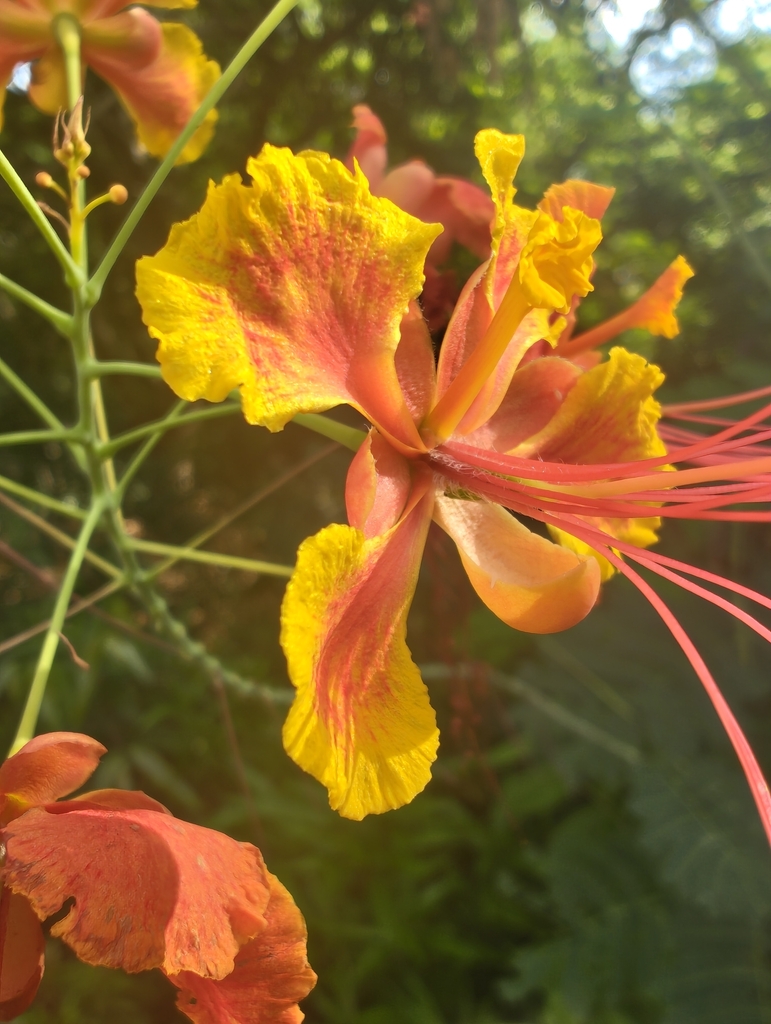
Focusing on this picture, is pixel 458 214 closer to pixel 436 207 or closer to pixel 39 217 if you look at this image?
pixel 436 207

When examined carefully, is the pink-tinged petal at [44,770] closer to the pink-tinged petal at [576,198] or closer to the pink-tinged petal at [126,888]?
the pink-tinged petal at [126,888]

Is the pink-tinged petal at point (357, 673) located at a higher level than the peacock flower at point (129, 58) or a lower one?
lower

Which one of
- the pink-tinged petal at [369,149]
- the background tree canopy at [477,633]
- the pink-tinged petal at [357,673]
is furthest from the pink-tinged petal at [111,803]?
the background tree canopy at [477,633]

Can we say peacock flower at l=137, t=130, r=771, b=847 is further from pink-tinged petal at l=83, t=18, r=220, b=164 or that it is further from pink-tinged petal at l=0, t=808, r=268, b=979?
pink-tinged petal at l=83, t=18, r=220, b=164

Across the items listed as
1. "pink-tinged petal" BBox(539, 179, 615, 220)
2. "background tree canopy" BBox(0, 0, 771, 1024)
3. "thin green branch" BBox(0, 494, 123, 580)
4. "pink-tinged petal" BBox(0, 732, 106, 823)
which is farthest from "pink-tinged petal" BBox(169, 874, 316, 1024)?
"background tree canopy" BBox(0, 0, 771, 1024)

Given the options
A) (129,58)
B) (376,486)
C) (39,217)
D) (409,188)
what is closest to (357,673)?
(376,486)

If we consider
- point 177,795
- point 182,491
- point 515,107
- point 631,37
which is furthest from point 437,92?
point 177,795

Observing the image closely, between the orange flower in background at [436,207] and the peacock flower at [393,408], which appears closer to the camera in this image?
the peacock flower at [393,408]
